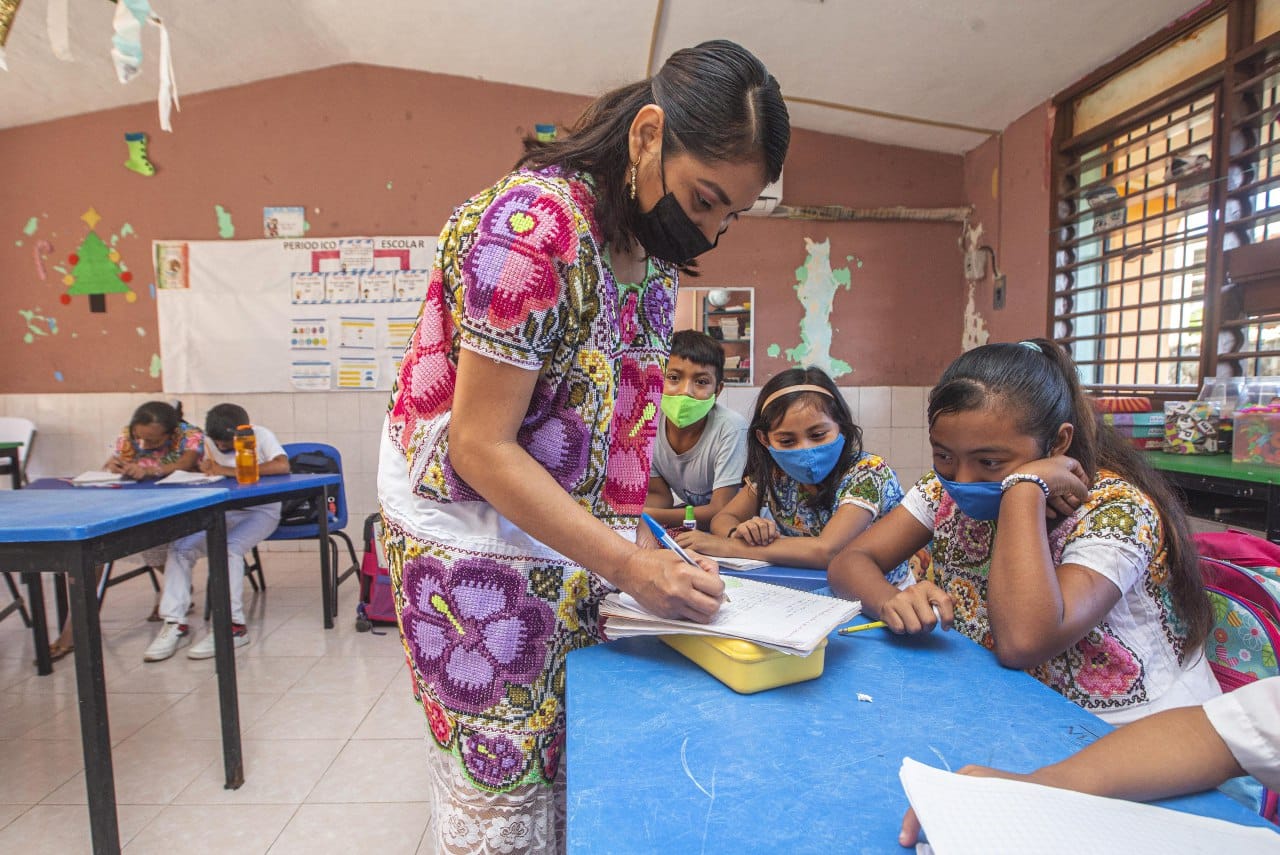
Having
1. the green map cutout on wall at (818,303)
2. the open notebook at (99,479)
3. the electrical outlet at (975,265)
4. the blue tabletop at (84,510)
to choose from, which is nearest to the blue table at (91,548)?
the blue tabletop at (84,510)

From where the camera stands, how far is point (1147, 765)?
0.56m

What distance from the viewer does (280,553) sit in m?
4.29

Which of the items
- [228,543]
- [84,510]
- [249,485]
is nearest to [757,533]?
[84,510]

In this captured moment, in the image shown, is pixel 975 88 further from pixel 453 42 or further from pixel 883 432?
pixel 453 42

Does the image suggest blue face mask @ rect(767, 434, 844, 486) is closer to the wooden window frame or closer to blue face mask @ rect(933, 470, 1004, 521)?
blue face mask @ rect(933, 470, 1004, 521)

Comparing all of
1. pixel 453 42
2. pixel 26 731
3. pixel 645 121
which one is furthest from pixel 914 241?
pixel 26 731

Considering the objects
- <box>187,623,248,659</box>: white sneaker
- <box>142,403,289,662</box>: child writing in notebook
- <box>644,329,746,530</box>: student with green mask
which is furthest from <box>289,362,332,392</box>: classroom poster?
<box>644,329,746,530</box>: student with green mask

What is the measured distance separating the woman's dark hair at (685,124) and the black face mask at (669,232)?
17 mm

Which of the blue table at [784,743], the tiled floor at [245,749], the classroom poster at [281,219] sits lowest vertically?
the tiled floor at [245,749]

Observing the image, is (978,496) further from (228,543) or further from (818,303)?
(818,303)

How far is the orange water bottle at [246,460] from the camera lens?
280 centimetres

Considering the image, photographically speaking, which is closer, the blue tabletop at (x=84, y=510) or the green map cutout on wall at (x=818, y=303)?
the blue tabletop at (x=84, y=510)

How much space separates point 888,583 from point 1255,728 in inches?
23.4

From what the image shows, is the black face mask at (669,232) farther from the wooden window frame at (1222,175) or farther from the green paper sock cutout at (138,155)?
the green paper sock cutout at (138,155)
